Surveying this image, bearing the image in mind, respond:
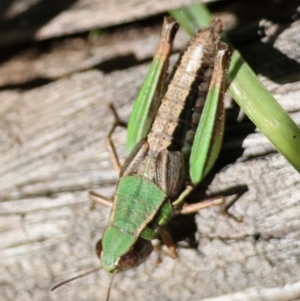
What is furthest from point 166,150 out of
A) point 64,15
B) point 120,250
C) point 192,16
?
point 64,15

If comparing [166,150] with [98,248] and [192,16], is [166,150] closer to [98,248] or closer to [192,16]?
[98,248]

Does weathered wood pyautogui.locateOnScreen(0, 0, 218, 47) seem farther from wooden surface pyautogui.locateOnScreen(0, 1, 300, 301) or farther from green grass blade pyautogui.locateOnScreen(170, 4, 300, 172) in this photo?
green grass blade pyautogui.locateOnScreen(170, 4, 300, 172)

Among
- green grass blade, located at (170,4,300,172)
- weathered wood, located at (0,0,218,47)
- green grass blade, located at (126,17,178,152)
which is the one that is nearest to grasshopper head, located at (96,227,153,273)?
green grass blade, located at (126,17,178,152)

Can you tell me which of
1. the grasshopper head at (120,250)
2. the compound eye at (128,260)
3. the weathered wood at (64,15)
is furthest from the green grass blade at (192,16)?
the compound eye at (128,260)

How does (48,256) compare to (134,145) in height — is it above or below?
below

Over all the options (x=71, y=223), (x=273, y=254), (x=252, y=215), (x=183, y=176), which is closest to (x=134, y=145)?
(x=183, y=176)

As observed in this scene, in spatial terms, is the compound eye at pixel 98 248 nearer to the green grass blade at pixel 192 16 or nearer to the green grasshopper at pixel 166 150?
the green grasshopper at pixel 166 150

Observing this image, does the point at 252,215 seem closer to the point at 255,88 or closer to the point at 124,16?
the point at 255,88
